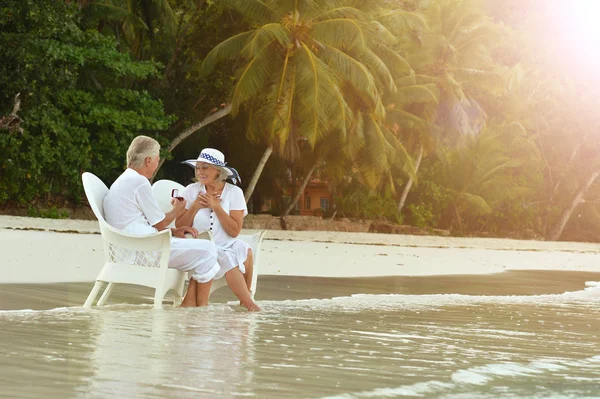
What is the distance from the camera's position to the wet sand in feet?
23.7

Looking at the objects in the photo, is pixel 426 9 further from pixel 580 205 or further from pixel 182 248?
pixel 182 248

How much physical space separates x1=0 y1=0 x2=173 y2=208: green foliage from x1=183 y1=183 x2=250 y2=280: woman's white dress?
569 inches

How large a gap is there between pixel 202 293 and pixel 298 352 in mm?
1925

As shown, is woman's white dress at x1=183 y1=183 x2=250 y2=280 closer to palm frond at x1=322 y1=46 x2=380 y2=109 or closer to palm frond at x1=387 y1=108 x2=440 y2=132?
palm frond at x1=322 y1=46 x2=380 y2=109

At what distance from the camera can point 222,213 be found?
22.3 feet

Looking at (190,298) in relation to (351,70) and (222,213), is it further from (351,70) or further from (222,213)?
(351,70)

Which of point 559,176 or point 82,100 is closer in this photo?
point 82,100

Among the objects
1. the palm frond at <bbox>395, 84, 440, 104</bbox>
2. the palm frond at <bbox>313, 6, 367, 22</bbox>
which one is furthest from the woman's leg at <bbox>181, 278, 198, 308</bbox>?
the palm frond at <bbox>395, 84, 440, 104</bbox>

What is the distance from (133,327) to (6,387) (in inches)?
81.4

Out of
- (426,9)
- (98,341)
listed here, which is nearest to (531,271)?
(98,341)

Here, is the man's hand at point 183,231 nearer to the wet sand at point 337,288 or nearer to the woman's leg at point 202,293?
the woman's leg at point 202,293

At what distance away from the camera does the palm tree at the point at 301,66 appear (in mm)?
23328

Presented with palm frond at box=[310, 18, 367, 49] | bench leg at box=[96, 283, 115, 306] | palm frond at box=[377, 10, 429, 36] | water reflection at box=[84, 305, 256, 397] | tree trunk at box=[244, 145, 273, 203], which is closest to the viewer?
water reflection at box=[84, 305, 256, 397]

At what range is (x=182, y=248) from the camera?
6484 mm
